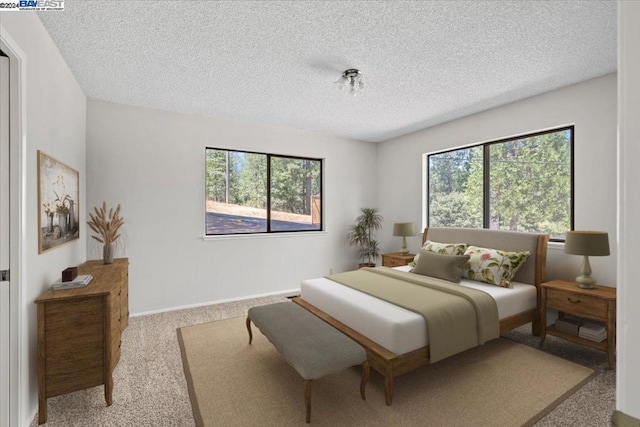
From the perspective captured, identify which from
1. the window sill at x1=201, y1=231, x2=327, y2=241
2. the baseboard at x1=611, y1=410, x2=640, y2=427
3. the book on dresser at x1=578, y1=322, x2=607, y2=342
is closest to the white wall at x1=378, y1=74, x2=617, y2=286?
the book on dresser at x1=578, y1=322, x2=607, y2=342

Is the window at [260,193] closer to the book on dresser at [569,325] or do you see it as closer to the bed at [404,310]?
the bed at [404,310]

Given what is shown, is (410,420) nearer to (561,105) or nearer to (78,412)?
(78,412)

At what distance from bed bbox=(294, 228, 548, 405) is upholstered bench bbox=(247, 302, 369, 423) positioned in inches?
9.5

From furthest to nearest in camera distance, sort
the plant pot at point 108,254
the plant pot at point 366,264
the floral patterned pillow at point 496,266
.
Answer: the plant pot at point 366,264, the floral patterned pillow at point 496,266, the plant pot at point 108,254

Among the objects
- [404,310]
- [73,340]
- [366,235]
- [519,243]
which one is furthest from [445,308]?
[366,235]

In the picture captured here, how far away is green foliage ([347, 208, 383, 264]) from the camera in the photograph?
5430 millimetres

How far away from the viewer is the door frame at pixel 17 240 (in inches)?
71.9

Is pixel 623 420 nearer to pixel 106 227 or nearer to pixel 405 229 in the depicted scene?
pixel 106 227

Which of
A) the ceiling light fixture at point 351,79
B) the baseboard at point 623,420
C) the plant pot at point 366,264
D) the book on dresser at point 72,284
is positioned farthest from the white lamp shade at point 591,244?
the book on dresser at point 72,284

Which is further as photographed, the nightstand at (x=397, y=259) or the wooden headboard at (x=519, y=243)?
the nightstand at (x=397, y=259)

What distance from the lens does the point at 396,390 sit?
2.29m

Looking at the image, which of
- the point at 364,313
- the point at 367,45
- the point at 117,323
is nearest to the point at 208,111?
the point at 367,45

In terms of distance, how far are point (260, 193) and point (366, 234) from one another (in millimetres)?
2074

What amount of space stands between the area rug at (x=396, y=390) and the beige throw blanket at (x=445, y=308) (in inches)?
9.9
